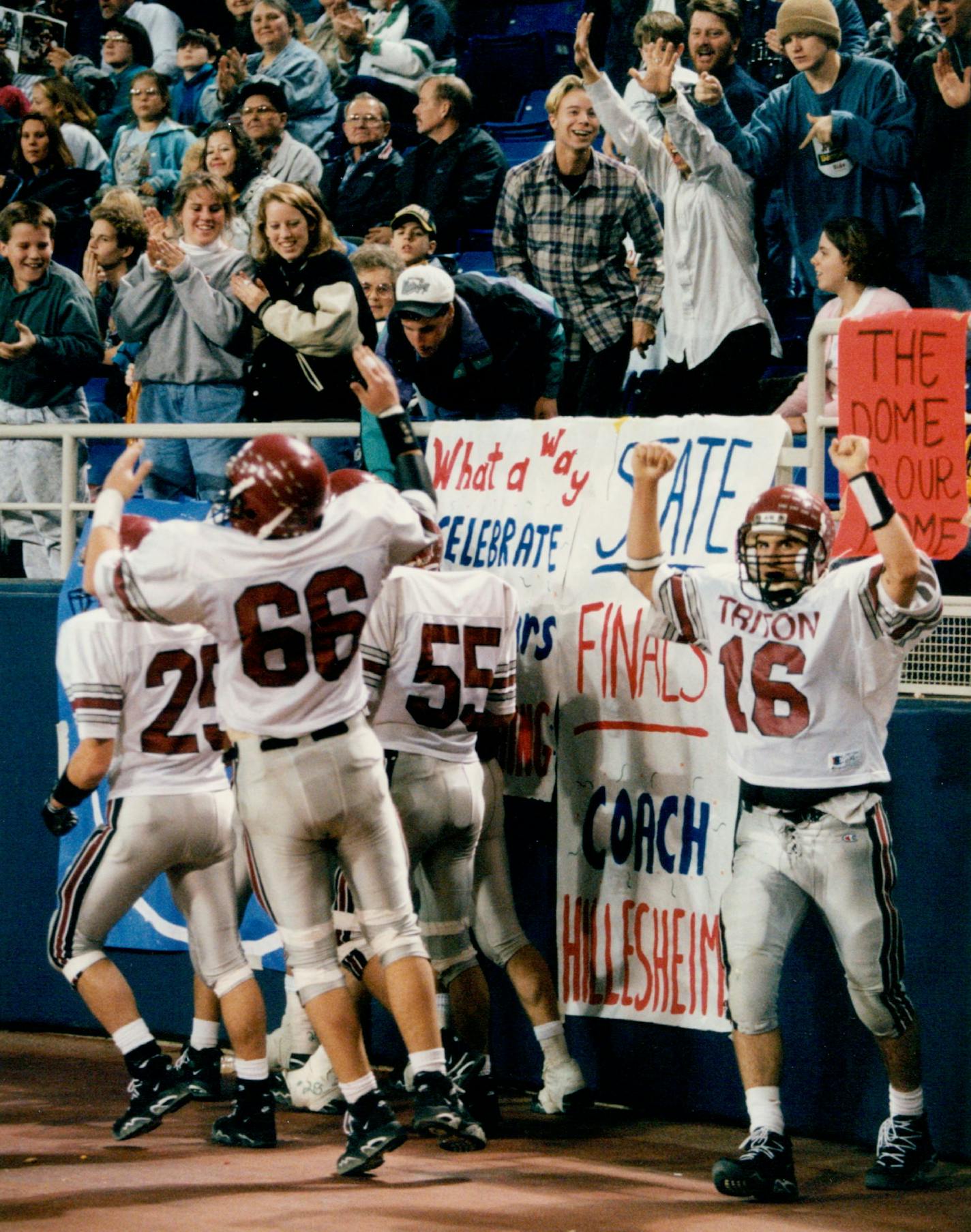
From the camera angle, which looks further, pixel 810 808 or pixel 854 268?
pixel 854 268

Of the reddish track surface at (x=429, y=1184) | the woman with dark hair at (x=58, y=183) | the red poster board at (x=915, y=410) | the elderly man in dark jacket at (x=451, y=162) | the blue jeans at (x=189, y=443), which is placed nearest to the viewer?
the reddish track surface at (x=429, y=1184)

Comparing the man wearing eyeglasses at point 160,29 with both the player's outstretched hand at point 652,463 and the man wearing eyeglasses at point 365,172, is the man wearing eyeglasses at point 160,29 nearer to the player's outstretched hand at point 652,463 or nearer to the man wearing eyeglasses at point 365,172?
the man wearing eyeglasses at point 365,172

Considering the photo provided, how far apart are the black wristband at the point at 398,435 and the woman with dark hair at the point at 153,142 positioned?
602 cm

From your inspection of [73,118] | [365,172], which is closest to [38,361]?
[365,172]

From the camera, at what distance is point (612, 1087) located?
21.4 ft

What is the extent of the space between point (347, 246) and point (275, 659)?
17.1ft

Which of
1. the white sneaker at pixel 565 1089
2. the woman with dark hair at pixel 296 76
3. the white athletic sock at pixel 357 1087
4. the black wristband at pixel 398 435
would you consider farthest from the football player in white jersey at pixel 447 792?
the woman with dark hair at pixel 296 76

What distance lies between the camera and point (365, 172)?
10.6 metres

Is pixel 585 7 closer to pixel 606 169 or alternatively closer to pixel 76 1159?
pixel 606 169

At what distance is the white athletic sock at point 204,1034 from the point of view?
6.53 m

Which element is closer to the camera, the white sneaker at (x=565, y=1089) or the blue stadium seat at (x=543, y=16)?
the white sneaker at (x=565, y=1089)

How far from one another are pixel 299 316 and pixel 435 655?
2071mm

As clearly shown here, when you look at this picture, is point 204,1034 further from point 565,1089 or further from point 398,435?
point 398,435

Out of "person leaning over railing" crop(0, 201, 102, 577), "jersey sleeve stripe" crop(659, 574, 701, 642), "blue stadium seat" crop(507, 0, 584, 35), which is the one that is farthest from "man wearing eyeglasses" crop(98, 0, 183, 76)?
"jersey sleeve stripe" crop(659, 574, 701, 642)
